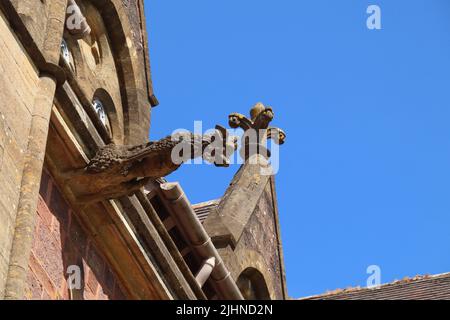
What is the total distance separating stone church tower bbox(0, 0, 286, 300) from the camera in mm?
9656

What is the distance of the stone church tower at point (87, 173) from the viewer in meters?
9.66

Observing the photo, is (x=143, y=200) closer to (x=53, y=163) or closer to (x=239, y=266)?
(x=53, y=163)

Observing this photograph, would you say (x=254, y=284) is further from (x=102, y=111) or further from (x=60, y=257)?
(x=60, y=257)

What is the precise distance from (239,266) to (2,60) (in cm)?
730

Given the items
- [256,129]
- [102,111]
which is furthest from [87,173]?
[256,129]

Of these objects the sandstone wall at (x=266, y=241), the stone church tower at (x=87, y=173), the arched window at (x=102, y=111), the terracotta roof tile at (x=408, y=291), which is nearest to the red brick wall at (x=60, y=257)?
the stone church tower at (x=87, y=173)

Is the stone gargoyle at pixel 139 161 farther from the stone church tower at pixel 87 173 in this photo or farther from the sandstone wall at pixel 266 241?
the sandstone wall at pixel 266 241

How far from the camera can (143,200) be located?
39.9 ft

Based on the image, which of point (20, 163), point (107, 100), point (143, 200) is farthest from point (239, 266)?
point (20, 163)

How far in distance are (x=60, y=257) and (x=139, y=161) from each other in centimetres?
89

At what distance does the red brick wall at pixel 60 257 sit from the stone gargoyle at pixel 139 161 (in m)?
0.23

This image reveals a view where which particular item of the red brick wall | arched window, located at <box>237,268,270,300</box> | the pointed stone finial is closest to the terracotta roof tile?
arched window, located at <box>237,268,270,300</box>

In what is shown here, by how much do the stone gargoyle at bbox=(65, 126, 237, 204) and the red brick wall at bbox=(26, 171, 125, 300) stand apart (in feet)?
0.76

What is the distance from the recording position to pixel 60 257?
10.8 metres
